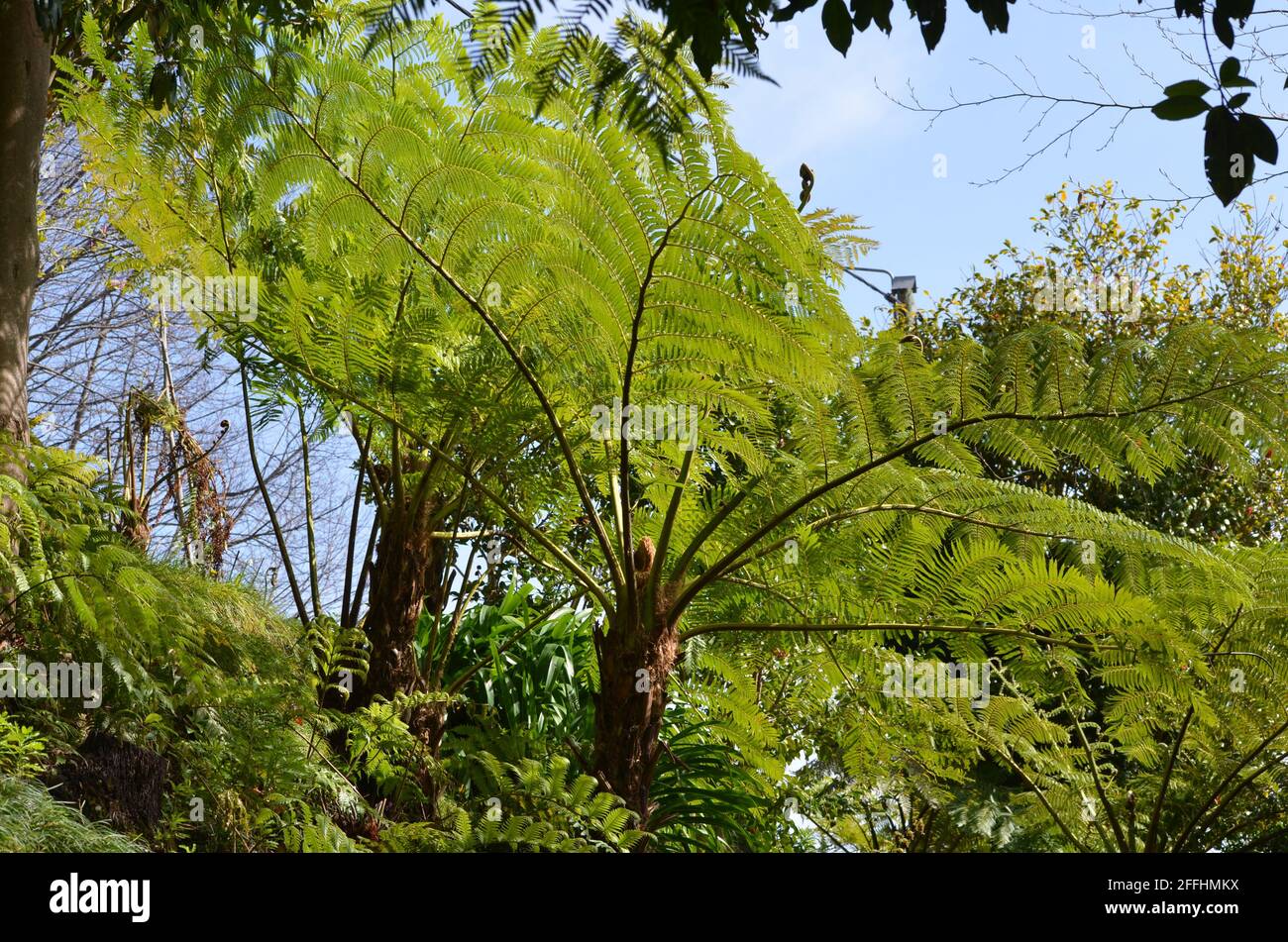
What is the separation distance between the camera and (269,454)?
9227 millimetres

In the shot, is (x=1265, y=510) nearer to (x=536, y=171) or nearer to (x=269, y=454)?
(x=536, y=171)

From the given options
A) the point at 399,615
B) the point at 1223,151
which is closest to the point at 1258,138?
the point at 1223,151

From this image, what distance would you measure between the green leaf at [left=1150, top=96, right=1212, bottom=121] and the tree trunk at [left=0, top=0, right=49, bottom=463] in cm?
293

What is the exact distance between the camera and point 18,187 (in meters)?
3.18

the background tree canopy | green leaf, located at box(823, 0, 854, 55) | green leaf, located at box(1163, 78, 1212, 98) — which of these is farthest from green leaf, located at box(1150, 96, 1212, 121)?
the background tree canopy

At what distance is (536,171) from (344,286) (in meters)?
0.62

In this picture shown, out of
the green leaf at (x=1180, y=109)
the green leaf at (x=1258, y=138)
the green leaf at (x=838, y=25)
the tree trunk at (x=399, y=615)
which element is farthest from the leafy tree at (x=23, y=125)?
the green leaf at (x=1258, y=138)

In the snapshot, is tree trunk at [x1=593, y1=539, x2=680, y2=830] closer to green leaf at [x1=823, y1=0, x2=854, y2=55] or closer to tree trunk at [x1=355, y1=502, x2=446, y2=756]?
tree trunk at [x1=355, y1=502, x2=446, y2=756]

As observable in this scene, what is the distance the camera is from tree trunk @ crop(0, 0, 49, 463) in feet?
10.2

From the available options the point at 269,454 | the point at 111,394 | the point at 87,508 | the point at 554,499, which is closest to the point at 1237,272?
the point at 554,499

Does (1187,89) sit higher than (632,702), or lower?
higher

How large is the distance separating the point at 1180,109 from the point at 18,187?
3.07 meters

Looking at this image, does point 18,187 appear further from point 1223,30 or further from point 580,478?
point 1223,30

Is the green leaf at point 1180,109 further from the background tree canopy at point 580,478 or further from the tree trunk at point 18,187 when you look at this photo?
the tree trunk at point 18,187
